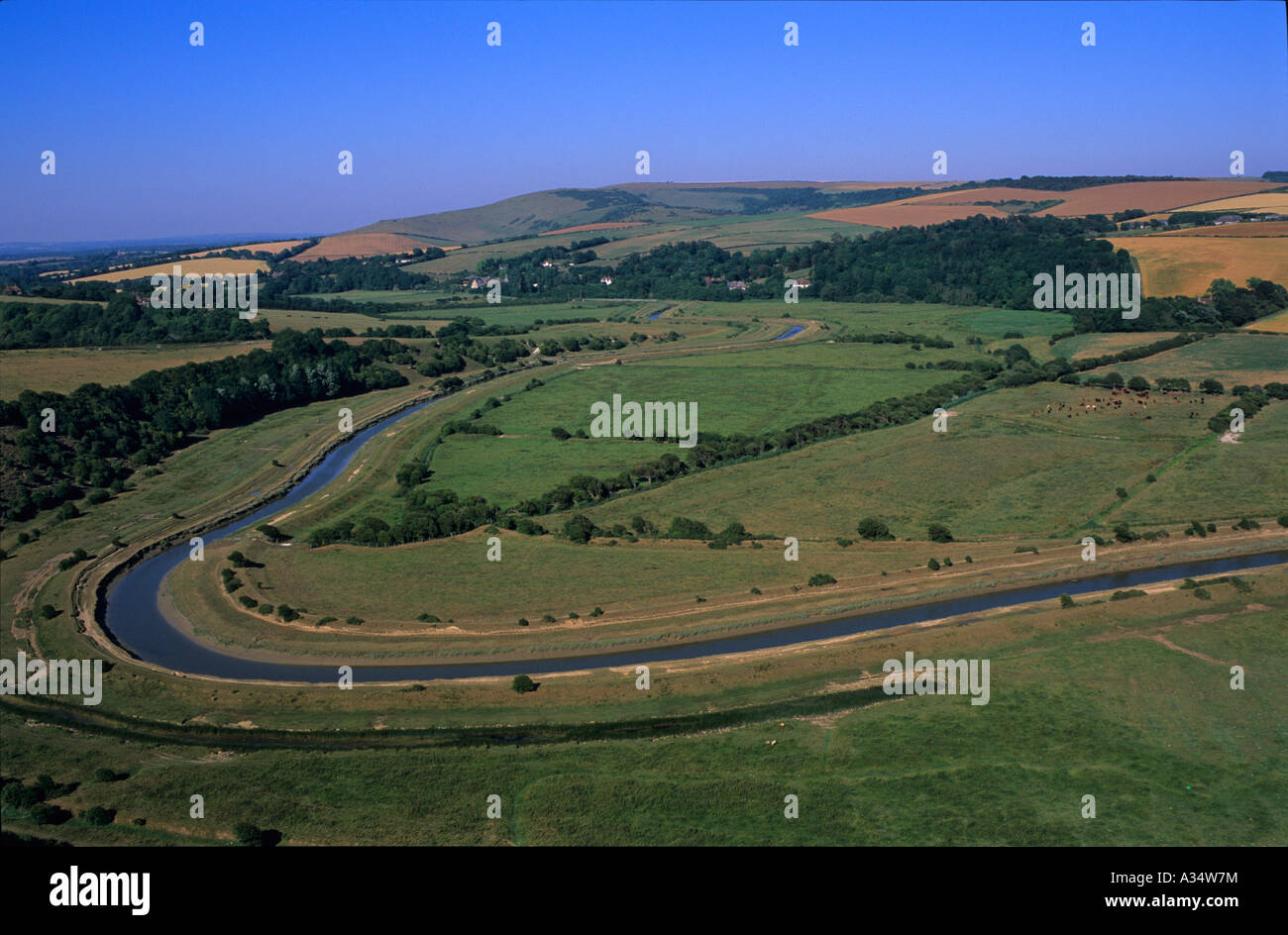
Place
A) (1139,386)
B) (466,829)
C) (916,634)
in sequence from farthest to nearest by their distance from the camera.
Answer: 1. (1139,386)
2. (916,634)
3. (466,829)

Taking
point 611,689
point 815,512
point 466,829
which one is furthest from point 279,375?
point 466,829

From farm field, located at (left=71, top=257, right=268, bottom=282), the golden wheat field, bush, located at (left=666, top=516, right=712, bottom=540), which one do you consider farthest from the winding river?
farm field, located at (left=71, top=257, right=268, bottom=282)

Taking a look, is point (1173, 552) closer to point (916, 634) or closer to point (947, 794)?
point (916, 634)

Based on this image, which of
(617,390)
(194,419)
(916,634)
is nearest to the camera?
(916,634)

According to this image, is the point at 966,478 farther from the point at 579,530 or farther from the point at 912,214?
the point at 912,214

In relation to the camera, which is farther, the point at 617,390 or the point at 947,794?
the point at 617,390

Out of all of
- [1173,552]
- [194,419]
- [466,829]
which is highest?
[194,419]
